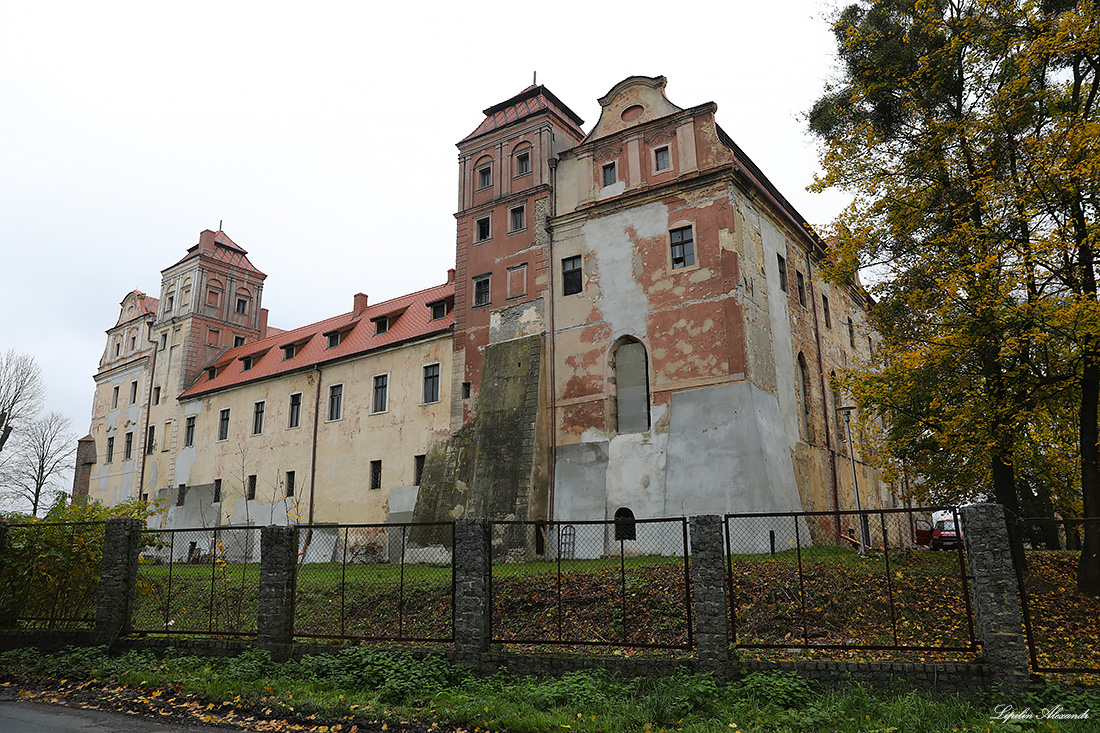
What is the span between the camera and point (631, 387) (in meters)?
22.5

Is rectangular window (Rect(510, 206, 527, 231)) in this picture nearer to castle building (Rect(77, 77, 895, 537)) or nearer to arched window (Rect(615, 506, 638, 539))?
castle building (Rect(77, 77, 895, 537))

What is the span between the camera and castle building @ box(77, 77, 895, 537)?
68.9 ft

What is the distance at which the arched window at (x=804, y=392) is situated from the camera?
23.9 metres

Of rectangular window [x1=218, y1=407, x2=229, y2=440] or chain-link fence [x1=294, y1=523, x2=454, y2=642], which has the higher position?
rectangular window [x1=218, y1=407, x2=229, y2=440]

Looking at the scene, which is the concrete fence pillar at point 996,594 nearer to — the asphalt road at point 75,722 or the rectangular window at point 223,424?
the asphalt road at point 75,722

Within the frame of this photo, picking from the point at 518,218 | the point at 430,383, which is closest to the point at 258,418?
the point at 430,383

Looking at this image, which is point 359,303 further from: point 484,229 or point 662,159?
point 662,159

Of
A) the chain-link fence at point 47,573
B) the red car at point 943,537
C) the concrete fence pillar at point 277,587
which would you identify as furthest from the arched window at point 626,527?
the red car at point 943,537

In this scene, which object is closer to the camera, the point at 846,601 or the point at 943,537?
the point at 846,601

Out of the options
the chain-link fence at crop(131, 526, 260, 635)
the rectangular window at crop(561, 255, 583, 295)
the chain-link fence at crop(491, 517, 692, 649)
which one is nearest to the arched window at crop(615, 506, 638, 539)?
the chain-link fence at crop(491, 517, 692, 649)

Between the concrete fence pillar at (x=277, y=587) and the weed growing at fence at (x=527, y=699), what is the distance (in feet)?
1.30

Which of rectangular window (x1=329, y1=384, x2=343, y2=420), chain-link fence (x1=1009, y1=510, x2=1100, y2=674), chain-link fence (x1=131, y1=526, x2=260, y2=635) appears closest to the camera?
Result: chain-link fence (x1=1009, y1=510, x2=1100, y2=674)

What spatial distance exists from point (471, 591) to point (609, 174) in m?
17.4

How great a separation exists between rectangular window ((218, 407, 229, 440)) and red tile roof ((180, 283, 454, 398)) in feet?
4.24
